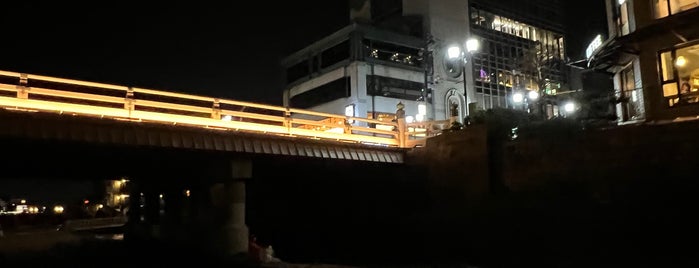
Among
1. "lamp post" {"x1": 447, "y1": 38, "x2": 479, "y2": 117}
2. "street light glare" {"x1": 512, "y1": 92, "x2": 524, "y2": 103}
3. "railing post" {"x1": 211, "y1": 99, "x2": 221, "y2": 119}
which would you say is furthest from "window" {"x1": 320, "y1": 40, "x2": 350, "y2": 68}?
"railing post" {"x1": 211, "y1": 99, "x2": 221, "y2": 119}

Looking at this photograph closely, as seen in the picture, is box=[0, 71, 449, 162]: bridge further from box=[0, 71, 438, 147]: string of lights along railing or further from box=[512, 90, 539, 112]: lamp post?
box=[512, 90, 539, 112]: lamp post

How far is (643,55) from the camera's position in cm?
2522

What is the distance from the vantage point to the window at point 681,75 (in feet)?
77.4

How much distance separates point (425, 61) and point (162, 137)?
Result: 34.4 metres

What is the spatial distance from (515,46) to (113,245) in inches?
1578

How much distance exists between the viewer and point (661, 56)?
24.8 meters

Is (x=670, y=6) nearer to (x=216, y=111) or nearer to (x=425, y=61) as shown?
(x=216, y=111)

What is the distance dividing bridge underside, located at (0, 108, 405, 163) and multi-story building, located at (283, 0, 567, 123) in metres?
21.6

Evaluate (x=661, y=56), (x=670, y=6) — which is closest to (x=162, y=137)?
(x=661, y=56)

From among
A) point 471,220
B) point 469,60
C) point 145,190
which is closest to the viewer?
point 471,220

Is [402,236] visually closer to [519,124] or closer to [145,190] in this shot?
[519,124]

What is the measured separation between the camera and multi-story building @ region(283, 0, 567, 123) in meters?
47.1

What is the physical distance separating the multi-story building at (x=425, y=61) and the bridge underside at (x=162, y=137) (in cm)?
2163

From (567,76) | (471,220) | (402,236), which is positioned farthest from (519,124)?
(567,76)
